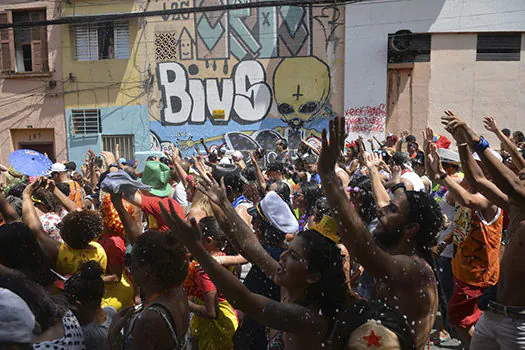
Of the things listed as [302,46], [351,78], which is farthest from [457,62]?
[302,46]

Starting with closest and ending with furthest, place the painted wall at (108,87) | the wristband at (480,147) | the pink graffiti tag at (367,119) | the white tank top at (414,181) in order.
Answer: the wristband at (480,147) → the white tank top at (414,181) → the pink graffiti tag at (367,119) → the painted wall at (108,87)

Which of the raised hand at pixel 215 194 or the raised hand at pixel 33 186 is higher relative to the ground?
the raised hand at pixel 215 194

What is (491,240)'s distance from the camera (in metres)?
4.46

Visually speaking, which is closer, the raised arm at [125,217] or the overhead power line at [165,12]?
the raised arm at [125,217]

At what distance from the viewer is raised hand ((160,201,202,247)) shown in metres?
2.16

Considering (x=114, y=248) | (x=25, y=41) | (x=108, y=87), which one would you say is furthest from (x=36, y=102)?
(x=114, y=248)

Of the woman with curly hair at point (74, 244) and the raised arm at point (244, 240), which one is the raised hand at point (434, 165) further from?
the woman with curly hair at point (74, 244)

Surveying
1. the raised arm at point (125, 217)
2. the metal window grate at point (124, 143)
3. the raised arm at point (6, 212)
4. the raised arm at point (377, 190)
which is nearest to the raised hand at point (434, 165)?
the raised arm at point (377, 190)

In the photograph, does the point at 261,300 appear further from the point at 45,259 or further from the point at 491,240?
the point at 491,240

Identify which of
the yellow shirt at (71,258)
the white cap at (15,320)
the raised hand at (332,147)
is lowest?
the yellow shirt at (71,258)

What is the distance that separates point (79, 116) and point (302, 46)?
8.50 meters

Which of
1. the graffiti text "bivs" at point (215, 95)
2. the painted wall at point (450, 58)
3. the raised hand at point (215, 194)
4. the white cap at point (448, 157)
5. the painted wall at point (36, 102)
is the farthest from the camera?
the painted wall at point (36, 102)

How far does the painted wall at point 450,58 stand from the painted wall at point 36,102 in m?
10.6

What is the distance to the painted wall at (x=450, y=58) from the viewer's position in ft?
51.3
